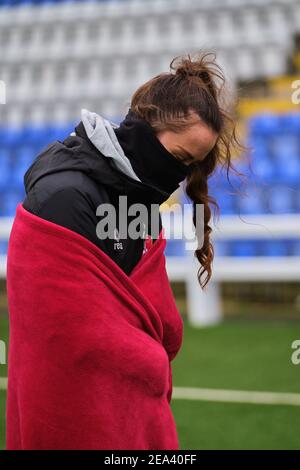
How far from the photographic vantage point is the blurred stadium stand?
6.68 m

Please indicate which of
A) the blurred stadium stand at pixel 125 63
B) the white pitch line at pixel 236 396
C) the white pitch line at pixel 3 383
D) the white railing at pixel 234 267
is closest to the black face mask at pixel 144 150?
the white pitch line at pixel 236 396

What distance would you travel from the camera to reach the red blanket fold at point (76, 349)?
1.50 meters

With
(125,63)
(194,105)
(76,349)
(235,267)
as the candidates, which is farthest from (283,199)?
(76,349)

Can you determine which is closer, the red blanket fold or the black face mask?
the red blanket fold

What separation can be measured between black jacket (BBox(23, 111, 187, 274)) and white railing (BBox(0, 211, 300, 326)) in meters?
3.79

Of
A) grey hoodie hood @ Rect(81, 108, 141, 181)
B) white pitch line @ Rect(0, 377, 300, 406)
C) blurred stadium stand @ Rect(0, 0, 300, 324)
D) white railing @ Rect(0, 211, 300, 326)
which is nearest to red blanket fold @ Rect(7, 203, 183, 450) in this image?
grey hoodie hood @ Rect(81, 108, 141, 181)

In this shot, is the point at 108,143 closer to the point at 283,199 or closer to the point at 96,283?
the point at 96,283

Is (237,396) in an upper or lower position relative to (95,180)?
lower

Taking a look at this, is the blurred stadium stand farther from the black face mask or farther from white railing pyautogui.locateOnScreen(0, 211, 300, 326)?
the black face mask

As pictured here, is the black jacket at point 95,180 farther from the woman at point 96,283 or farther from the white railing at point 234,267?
the white railing at point 234,267

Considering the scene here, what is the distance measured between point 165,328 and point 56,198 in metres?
0.42

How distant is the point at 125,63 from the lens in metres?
8.56

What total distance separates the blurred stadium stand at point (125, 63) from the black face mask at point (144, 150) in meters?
4.63

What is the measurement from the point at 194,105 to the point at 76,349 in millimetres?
556
